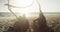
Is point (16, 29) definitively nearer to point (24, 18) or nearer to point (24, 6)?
point (24, 18)

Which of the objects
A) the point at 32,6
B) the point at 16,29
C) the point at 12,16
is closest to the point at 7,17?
the point at 12,16

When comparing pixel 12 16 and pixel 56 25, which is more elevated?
pixel 12 16

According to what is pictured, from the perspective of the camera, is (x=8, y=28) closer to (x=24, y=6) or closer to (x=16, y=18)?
(x=16, y=18)

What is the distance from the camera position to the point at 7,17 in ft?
5.34

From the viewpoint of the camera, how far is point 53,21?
162 cm

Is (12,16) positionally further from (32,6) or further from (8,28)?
(32,6)

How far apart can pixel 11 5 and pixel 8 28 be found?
282 mm

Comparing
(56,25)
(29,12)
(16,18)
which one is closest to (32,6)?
(29,12)

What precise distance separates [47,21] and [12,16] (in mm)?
431

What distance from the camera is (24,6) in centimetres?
164

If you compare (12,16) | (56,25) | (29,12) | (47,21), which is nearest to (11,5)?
(12,16)

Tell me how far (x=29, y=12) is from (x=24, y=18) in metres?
0.10

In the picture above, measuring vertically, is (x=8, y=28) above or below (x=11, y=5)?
below

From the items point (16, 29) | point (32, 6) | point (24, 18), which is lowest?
point (16, 29)
